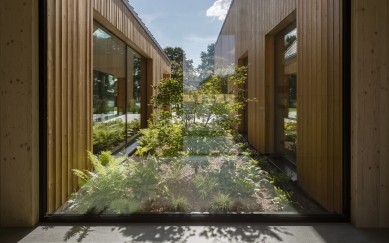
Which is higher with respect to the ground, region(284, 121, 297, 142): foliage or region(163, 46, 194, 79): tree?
region(163, 46, 194, 79): tree

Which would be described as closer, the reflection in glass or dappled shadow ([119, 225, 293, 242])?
dappled shadow ([119, 225, 293, 242])

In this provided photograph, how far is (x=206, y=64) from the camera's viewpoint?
2721mm

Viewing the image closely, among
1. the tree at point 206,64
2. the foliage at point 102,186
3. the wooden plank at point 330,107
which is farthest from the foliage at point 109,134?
the wooden plank at point 330,107

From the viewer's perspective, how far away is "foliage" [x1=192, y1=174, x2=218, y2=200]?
109 inches

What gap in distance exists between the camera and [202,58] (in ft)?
8.89

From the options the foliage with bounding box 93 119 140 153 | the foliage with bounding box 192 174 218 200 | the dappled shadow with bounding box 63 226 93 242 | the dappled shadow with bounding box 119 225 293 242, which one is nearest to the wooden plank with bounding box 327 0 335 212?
Answer: the dappled shadow with bounding box 119 225 293 242

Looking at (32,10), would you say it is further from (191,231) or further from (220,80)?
(191,231)

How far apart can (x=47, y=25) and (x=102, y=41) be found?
97 centimetres

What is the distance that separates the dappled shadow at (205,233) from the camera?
2314mm

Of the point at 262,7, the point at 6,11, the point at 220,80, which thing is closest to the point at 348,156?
the point at 220,80

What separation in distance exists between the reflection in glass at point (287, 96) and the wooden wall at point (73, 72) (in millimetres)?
1639

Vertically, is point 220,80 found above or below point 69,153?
above

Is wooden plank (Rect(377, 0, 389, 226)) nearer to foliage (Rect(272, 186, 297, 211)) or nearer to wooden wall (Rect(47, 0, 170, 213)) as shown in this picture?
foliage (Rect(272, 186, 297, 211))

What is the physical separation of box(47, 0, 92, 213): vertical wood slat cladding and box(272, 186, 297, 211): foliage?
2.25 meters
